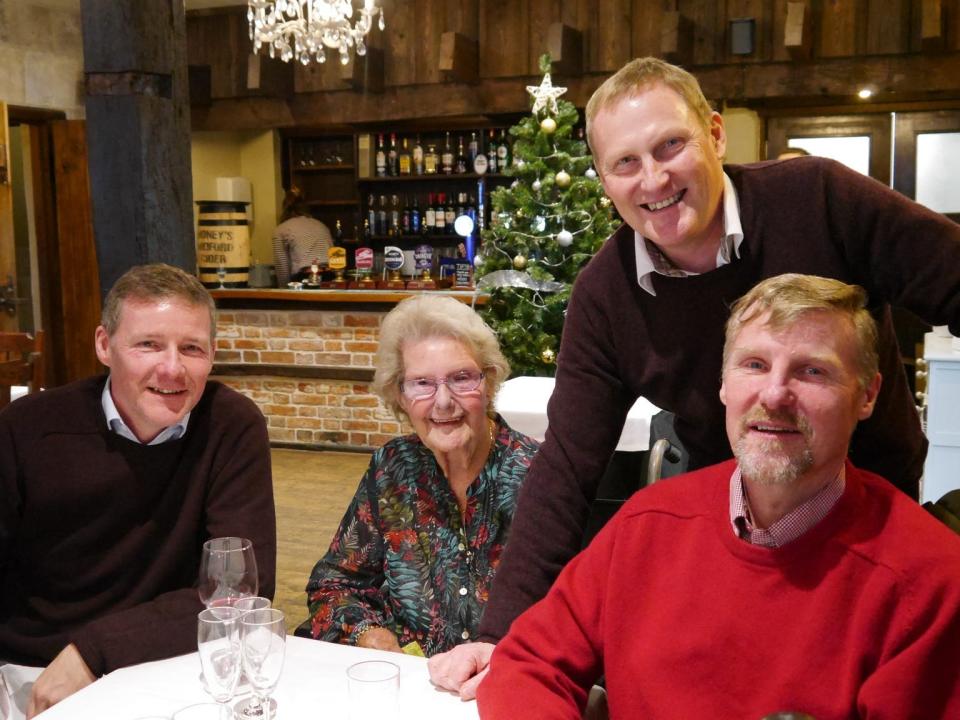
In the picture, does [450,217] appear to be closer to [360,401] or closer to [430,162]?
[430,162]

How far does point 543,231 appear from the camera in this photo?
194 inches

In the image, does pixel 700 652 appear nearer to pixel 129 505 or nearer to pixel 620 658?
pixel 620 658

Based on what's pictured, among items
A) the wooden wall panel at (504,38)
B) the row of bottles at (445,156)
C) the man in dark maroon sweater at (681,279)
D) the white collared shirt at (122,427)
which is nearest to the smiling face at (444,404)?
the man in dark maroon sweater at (681,279)

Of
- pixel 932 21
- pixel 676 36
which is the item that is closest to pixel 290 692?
pixel 676 36

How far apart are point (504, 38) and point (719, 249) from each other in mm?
5858

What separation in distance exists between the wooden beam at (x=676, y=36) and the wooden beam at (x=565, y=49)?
61 cm

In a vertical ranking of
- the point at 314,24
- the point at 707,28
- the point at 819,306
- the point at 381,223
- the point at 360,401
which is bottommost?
the point at 360,401

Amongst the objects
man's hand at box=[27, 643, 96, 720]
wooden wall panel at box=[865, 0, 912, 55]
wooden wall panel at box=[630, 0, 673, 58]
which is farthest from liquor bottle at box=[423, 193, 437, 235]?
man's hand at box=[27, 643, 96, 720]

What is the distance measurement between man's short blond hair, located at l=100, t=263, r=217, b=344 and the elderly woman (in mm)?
428

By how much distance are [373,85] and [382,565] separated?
604cm

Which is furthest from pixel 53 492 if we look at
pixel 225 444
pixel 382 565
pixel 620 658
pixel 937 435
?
pixel 937 435

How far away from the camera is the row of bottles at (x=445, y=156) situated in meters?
8.01

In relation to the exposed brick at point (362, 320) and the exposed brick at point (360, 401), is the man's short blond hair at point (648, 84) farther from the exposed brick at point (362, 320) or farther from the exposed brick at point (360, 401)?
the exposed brick at point (360, 401)

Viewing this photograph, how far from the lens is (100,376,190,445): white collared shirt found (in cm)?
207
